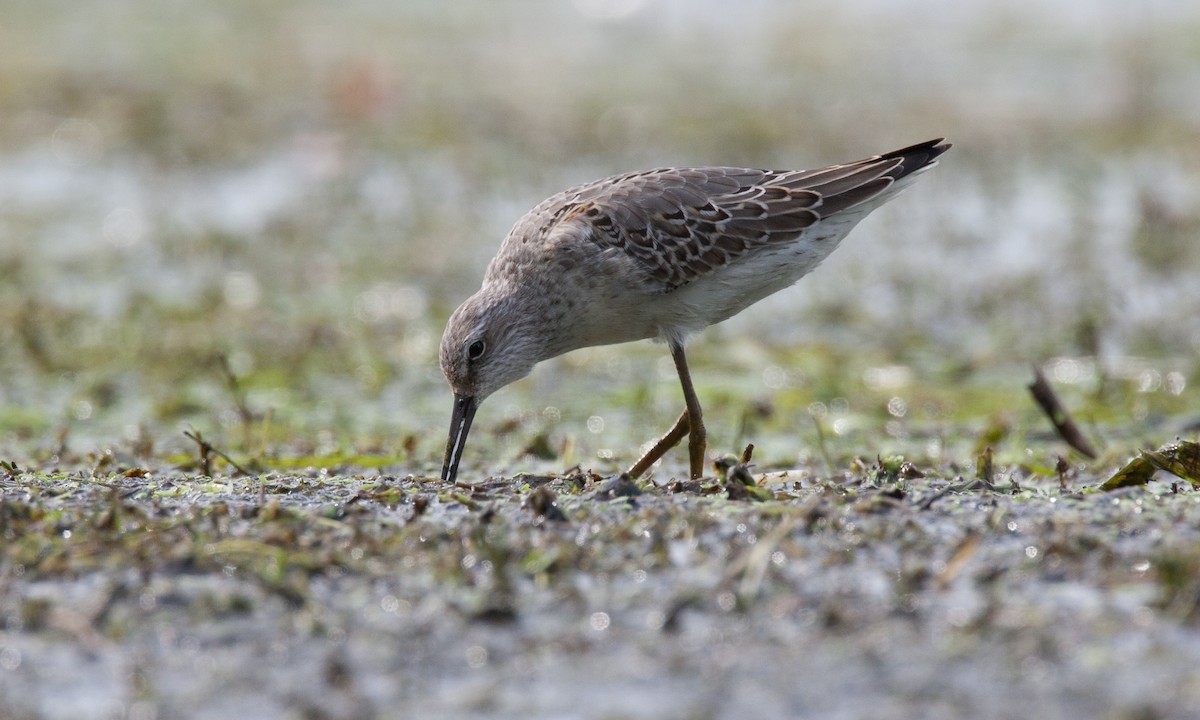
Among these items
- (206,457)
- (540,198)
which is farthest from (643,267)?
(540,198)

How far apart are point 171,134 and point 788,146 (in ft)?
18.9

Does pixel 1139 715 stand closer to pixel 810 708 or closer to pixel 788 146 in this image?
pixel 810 708

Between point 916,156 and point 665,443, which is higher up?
point 916,156

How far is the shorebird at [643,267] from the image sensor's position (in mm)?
6281

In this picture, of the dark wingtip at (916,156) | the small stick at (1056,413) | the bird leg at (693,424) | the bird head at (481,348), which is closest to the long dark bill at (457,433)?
the bird head at (481,348)

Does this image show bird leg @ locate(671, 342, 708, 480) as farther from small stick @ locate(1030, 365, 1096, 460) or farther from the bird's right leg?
small stick @ locate(1030, 365, 1096, 460)

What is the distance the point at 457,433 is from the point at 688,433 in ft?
3.53

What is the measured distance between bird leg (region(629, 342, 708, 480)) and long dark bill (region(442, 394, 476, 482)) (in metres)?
0.79

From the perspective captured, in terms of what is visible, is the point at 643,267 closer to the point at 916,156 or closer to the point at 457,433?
the point at 457,433

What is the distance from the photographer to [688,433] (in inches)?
258

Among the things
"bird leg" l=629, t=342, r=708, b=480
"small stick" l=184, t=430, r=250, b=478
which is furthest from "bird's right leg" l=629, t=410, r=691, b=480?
"small stick" l=184, t=430, r=250, b=478

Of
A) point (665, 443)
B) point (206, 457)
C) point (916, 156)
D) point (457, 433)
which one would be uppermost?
point (916, 156)

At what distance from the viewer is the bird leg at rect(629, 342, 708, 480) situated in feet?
20.8

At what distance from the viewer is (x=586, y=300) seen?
6277mm
